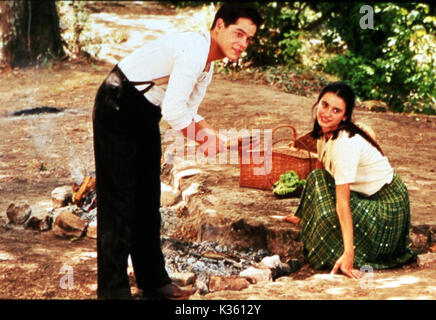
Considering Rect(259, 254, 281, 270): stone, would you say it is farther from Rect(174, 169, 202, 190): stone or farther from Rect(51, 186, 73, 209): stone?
Rect(51, 186, 73, 209): stone

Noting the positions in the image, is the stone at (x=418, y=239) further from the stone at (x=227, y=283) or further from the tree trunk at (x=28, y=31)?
the tree trunk at (x=28, y=31)

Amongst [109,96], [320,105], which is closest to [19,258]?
[109,96]

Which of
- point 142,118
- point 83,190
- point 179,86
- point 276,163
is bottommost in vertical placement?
point 83,190

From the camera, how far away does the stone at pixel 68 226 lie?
473cm

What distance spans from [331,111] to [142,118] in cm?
126

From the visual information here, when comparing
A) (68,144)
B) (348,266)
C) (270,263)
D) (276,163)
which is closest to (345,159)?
(348,266)

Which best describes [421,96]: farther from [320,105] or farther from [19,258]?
[19,258]

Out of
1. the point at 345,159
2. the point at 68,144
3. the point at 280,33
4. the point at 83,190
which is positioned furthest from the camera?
the point at 280,33

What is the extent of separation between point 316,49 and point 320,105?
8429 mm

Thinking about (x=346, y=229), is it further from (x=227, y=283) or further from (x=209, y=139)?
(x=209, y=139)

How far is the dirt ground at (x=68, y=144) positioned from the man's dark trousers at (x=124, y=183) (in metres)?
0.49

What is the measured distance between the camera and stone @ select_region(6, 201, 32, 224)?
5.02 m

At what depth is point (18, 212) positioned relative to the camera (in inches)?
198

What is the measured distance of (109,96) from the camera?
2885 millimetres
